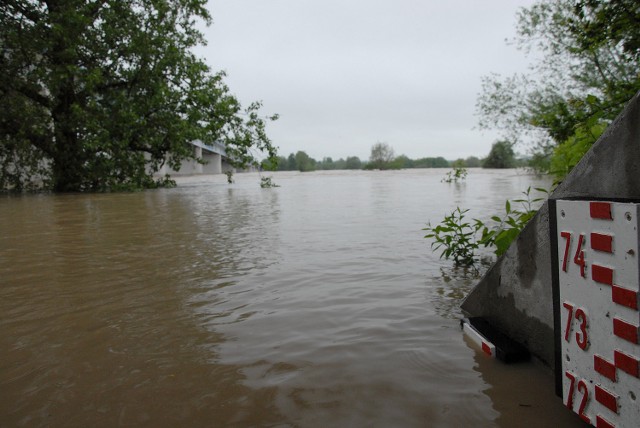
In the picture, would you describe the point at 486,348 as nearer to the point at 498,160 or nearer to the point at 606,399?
the point at 606,399

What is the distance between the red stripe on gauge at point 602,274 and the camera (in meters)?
1.68

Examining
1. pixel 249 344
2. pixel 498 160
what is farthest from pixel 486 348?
pixel 498 160

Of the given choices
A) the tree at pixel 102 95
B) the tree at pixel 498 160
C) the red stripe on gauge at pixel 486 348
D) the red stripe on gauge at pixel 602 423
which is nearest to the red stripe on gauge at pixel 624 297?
the red stripe on gauge at pixel 602 423

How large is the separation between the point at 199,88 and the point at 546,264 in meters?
20.2

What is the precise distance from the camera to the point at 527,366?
249 centimetres

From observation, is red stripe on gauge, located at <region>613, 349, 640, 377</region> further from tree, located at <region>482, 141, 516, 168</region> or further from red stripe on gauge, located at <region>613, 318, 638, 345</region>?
tree, located at <region>482, 141, 516, 168</region>

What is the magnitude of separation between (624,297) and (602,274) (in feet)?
0.37

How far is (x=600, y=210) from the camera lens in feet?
5.58

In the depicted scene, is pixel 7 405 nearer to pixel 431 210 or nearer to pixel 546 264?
pixel 546 264

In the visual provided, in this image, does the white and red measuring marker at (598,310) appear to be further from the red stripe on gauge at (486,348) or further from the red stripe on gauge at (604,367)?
the red stripe on gauge at (486,348)

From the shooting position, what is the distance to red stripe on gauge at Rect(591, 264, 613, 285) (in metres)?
1.68

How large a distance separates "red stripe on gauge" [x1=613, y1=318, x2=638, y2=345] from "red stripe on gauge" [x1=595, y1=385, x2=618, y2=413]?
0.23 metres

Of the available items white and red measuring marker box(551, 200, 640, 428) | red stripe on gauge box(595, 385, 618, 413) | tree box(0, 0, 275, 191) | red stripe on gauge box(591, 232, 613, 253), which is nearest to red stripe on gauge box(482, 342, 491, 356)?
white and red measuring marker box(551, 200, 640, 428)

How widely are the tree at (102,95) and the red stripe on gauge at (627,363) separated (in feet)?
64.5
